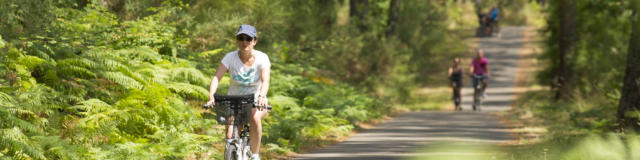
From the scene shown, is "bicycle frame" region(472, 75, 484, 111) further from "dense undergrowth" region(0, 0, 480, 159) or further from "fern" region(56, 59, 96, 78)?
"fern" region(56, 59, 96, 78)

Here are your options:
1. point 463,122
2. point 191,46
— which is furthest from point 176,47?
point 463,122

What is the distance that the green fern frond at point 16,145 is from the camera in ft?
25.3

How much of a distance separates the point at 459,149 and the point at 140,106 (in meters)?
6.86

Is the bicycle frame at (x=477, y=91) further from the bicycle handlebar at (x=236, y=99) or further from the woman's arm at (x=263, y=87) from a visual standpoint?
the bicycle handlebar at (x=236, y=99)

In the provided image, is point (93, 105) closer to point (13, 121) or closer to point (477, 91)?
point (13, 121)

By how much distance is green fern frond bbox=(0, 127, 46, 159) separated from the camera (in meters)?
7.71

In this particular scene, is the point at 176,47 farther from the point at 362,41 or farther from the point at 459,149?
the point at 362,41

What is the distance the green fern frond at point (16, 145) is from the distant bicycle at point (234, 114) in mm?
1438

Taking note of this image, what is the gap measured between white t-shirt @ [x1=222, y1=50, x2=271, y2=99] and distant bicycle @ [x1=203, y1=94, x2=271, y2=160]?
30 cm

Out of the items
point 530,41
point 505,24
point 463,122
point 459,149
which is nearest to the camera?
point 459,149

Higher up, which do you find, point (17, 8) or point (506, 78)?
point (17, 8)

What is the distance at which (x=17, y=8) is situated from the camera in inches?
439

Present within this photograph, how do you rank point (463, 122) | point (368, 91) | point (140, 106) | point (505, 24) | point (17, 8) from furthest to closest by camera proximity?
point (505, 24) < point (368, 91) < point (463, 122) < point (17, 8) < point (140, 106)

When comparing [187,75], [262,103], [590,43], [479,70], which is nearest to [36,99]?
[262,103]
